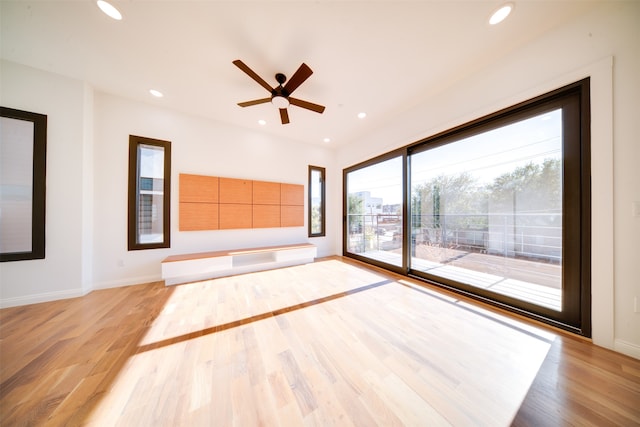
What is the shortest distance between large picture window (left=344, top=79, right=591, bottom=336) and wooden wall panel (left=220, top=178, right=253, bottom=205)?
3156 millimetres

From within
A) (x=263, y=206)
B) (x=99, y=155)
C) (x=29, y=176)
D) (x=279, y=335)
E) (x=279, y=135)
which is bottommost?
(x=279, y=335)

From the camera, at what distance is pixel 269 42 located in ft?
6.73

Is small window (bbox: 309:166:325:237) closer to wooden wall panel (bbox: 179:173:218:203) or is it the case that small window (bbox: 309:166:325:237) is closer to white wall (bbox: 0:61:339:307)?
white wall (bbox: 0:61:339:307)

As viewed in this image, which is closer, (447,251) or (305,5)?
(305,5)

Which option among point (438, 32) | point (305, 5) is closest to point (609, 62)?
point (438, 32)

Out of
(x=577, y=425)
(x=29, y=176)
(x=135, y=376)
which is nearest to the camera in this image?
(x=577, y=425)

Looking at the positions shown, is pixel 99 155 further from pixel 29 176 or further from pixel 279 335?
pixel 279 335

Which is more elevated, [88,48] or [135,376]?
[88,48]

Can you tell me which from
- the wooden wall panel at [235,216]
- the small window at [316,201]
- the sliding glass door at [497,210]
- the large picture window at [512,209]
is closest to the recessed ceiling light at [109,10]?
the wooden wall panel at [235,216]

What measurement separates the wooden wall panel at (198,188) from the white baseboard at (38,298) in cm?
185

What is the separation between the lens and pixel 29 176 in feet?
8.11

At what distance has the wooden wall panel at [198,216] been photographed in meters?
3.48

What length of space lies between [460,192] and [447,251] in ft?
3.15

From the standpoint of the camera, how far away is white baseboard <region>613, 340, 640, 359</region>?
1.52 metres
